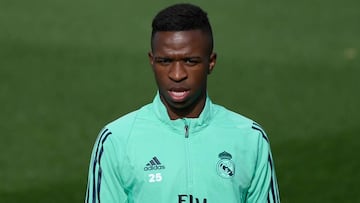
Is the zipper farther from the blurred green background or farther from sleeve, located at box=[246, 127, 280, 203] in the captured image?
the blurred green background

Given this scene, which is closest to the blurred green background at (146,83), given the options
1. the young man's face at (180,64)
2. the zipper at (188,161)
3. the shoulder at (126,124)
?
the shoulder at (126,124)

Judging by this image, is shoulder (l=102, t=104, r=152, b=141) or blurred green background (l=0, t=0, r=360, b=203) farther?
blurred green background (l=0, t=0, r=360, b=203)

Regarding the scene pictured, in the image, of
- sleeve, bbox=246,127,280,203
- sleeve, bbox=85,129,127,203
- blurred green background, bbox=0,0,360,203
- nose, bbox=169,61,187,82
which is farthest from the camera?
blurred green background, bbox=0,0,360,203

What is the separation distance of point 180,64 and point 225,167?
488mm

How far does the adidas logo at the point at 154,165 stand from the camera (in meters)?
4.52

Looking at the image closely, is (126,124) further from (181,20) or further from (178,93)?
(181,20)

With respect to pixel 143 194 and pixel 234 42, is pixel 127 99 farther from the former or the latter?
pixel 143 194

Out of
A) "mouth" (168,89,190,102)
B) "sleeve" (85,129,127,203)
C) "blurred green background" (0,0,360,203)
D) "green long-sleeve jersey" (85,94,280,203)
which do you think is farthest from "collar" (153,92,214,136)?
"blurred green background" (0,0,360,203)

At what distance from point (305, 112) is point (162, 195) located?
24.9 feet

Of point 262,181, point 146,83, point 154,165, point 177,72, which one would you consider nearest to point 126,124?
point 154,165

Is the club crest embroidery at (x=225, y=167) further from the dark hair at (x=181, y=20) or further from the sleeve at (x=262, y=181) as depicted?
the dark hair at (x=181, y=20)

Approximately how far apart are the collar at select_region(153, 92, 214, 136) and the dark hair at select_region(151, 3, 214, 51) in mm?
298

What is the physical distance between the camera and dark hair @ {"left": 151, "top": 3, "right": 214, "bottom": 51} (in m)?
4.49

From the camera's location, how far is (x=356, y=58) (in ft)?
46.5
